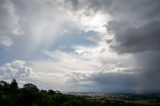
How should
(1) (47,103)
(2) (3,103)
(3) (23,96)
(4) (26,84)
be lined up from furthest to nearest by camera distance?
(4) (26,84) < (3) (23,96) < (1) (47,103) < (2) (3,103)

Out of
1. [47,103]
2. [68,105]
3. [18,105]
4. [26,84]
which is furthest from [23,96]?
[26,84]

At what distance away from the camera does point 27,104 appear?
13375 centimetres

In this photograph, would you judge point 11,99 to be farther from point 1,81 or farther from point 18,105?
point 1,81

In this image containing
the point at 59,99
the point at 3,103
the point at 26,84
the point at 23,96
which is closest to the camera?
the point at 3,103

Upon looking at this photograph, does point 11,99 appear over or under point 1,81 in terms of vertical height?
under

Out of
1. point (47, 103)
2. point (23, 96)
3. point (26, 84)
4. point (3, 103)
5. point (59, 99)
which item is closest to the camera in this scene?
point (3, 103)

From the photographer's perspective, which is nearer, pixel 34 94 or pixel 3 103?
pixel 3 103

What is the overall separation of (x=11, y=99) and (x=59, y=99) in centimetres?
3168

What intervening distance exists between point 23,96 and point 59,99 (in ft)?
78.8

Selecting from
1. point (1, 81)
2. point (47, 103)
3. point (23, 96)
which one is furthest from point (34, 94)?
point (1, 81)

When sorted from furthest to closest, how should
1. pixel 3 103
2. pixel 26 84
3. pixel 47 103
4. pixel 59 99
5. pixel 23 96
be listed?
pixel 26 84 < pixel 59 99 < pixel 23 96 < pixel 47 103 < pixel 3 103

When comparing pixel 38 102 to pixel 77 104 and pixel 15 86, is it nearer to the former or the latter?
pixel 77 104

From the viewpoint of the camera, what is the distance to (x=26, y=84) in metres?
188

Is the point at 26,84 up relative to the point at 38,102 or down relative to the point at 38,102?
up
